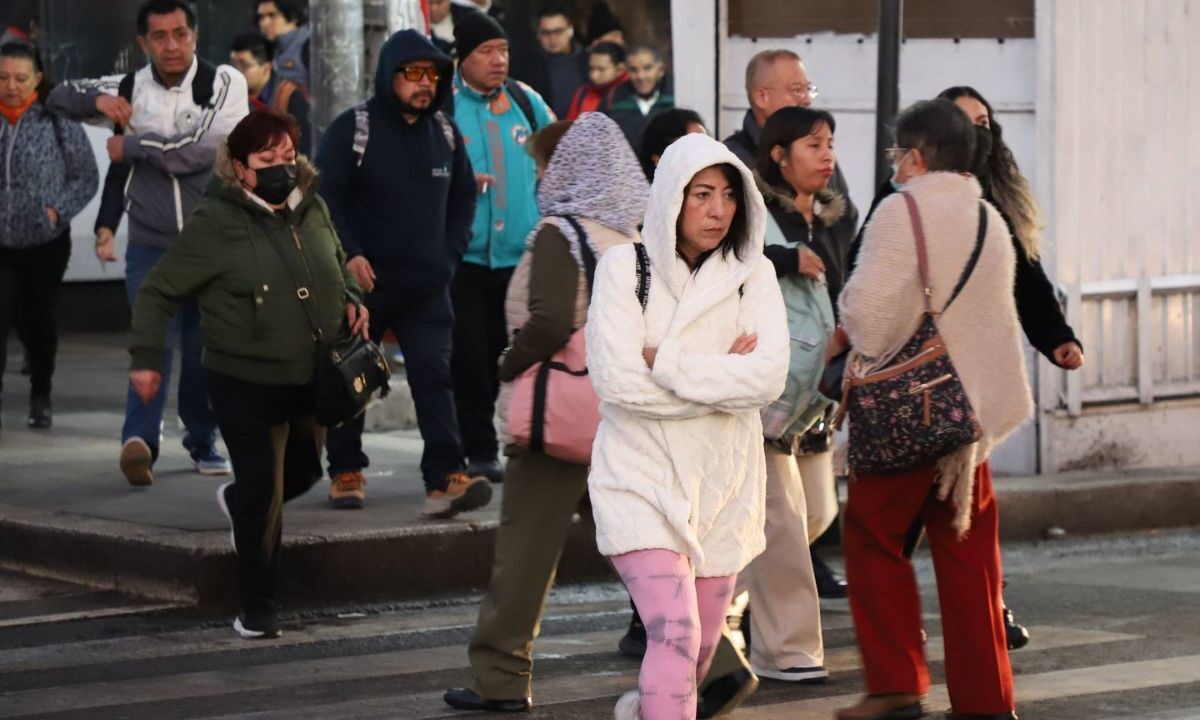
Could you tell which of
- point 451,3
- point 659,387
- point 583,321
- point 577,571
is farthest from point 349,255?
point 451,3

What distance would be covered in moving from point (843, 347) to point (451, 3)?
995cm

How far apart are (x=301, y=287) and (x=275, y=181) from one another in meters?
0.36

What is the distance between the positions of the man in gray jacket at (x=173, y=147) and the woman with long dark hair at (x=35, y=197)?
138cm

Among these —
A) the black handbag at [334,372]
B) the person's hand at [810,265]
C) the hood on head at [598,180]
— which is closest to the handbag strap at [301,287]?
the black handbag at [334,372]

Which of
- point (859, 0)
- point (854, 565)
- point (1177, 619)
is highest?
point (859, 0)

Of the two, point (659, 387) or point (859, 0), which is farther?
point (859, 0)

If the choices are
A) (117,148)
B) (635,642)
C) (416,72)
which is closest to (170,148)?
(117,148)

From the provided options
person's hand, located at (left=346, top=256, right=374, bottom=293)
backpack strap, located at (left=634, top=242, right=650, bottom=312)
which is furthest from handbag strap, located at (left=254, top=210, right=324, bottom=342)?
backpack strap, located at (left=634, top=242, right=650, bottom=312)

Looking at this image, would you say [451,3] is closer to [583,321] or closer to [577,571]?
[577,571]

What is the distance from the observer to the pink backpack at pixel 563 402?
23.2ft

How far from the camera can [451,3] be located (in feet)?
55.6

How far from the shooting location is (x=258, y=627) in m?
8.57

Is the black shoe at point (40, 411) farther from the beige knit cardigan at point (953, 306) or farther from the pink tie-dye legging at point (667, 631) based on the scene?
the pink tie-dye legging at point (667, 631)

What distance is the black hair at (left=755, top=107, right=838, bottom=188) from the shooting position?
7926 mm
